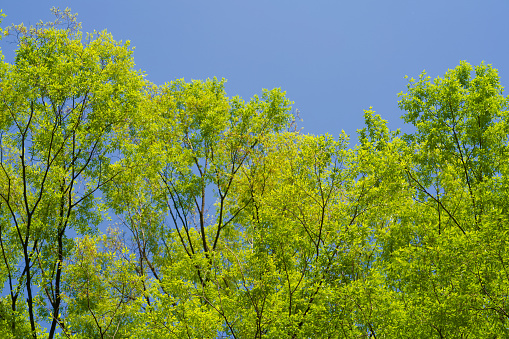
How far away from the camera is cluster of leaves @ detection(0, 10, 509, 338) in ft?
34.2

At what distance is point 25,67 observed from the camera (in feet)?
46.9

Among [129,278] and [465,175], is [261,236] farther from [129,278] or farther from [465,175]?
[465,175]

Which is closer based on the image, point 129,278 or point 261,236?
point 261,236

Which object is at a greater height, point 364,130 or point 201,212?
point 364,130

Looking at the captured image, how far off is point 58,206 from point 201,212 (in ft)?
18.7

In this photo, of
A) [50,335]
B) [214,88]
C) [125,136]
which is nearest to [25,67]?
[125,136]

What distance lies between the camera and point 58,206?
15.3 m

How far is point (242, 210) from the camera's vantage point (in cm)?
1820

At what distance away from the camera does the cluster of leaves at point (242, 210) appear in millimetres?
10414

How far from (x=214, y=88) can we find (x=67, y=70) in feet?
20.6

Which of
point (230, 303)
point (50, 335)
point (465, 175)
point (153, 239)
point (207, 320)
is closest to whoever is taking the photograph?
point (207, 320)

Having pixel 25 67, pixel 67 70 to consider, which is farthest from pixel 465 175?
pixel 25 67

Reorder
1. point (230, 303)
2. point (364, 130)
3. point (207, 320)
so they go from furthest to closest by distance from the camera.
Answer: point (364, 130)
point (230, 303)
point (207, 320)

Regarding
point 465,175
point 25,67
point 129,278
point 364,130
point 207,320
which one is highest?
point 25,67
